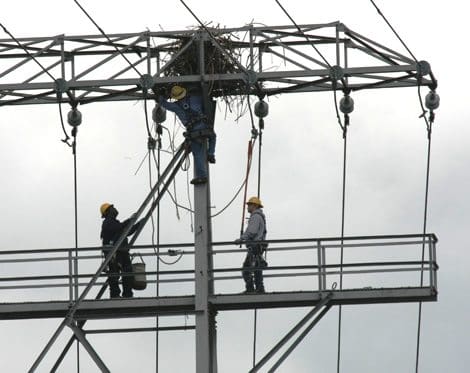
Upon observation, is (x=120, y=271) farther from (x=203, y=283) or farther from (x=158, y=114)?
(x=158, y=114)

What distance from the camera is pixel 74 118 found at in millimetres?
55125

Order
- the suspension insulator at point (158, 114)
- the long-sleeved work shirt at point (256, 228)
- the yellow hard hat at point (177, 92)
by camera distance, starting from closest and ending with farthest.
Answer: the long-sleeved work shirt at point (256, 228)
the yellow hard hat at point (177, 92)
the suspension insulator at point (158, 114)

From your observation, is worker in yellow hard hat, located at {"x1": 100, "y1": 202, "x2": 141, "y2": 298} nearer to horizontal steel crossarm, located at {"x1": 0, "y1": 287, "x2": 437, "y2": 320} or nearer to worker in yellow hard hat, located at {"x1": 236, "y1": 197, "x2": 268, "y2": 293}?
horizontal steel crossarm, located at {"x1": 0, "y1": 287, "x2": 437, "y2": 320}

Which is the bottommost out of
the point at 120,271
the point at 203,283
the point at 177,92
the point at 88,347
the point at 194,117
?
the point at 88,347

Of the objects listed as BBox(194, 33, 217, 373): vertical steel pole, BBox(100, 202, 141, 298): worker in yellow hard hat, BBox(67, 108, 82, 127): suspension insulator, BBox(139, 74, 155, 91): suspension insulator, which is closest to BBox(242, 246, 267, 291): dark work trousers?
BBox(194, 33, 217, 373): vertical steel pole

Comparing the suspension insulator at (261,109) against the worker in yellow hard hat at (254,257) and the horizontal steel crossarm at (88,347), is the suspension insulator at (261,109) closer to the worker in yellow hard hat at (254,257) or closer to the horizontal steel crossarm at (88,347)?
the worker in yellow hard hat at (254,257)

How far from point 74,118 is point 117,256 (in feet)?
8.36

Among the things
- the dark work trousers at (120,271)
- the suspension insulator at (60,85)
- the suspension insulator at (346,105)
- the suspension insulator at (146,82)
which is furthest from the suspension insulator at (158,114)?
the suspension insulator at (346,105)

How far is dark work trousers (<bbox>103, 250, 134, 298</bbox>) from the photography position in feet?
177

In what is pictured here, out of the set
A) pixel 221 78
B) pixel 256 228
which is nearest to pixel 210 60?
pixel 221 78

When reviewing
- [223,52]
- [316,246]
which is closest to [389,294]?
[316,246]

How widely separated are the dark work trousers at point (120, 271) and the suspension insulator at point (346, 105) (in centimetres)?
410

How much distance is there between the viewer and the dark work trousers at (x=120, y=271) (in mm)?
53906

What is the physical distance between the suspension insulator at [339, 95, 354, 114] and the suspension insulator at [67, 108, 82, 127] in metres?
4.16
